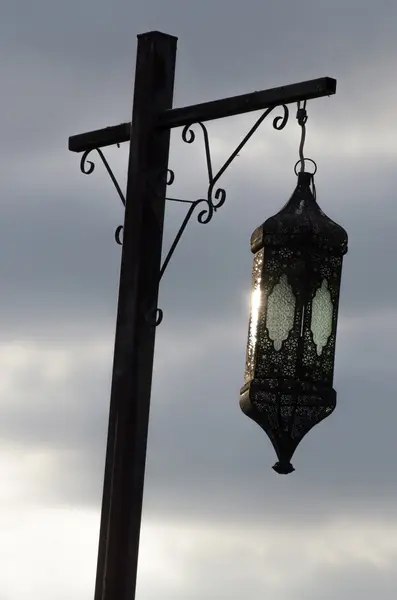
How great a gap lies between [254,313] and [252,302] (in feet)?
Result: 0.33

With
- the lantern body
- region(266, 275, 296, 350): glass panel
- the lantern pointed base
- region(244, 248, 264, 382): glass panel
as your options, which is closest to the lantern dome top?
the lantern body

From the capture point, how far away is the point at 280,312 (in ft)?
70.1

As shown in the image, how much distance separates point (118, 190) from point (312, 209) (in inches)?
46.3

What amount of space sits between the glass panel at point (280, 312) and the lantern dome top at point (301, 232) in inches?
8.9

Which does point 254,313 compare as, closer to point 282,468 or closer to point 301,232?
point 301,232

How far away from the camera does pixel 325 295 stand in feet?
70.3

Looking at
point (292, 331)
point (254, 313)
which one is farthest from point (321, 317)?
point (254, 313)

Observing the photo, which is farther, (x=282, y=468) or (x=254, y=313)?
(x=254, y=313)

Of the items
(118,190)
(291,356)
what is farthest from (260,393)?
(118,190)

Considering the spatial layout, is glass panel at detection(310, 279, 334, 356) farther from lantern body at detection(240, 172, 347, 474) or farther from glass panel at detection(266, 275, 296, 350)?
glass panel at detection(266, 275, 296, 350)

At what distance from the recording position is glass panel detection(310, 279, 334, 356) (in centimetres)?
2136

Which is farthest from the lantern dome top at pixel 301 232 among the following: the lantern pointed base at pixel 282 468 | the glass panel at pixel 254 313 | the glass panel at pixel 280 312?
the lantern pointed base at pixel 282 468

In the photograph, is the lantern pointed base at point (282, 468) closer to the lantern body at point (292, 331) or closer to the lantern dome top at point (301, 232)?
the lantern body at point (292, 331)

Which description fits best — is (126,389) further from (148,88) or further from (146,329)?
(148,88)
